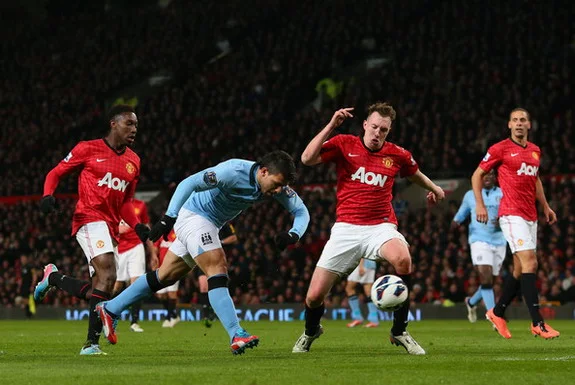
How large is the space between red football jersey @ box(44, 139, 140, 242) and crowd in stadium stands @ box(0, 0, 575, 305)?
12963mm

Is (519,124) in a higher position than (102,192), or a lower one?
higher

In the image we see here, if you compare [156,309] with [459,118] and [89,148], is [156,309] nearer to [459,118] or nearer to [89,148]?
[459,118]

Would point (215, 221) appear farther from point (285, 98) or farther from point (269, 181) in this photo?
point (285, 98)

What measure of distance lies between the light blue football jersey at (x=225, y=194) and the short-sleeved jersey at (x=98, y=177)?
1186 millimetres

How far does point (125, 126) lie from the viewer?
10.8 m

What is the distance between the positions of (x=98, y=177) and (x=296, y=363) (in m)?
3.39

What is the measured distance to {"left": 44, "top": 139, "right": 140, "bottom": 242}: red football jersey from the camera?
10.9 m

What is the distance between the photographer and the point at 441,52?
3209 cm

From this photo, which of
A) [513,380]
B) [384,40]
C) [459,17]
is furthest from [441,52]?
[513,380]

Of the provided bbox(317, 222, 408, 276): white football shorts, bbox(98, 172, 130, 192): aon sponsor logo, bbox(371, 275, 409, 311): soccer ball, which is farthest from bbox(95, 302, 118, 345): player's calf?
bbox(371, 275, 409, 311): soccer ball

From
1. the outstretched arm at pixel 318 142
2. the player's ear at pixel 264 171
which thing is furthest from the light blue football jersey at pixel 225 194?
the outstretched arm at pixel 318 142

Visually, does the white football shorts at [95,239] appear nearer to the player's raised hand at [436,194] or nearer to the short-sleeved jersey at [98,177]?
the short-sleeved jersey at [98,177]

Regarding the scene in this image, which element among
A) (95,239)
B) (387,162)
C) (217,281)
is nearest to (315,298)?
(217,281)

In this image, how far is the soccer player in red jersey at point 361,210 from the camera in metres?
10.1
